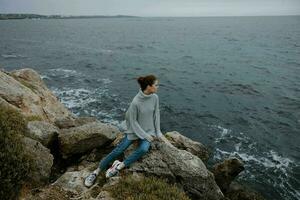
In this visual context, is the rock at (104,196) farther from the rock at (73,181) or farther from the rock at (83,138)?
the rock at (83,138)

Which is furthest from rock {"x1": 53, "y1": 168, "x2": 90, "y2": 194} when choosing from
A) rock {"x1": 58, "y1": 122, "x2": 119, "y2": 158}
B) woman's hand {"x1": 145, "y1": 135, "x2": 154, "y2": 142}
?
woman's hand {"x1": 145, "y1": 135, "x2": 154, "y2": 142}

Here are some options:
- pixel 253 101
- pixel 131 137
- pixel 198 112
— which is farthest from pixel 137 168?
pixel 253 101

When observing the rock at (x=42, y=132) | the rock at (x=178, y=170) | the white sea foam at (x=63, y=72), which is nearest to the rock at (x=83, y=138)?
the rock at (x=42, y=132)

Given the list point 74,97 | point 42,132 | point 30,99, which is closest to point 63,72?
point 74,97

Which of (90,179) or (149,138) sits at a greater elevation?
(149,138)

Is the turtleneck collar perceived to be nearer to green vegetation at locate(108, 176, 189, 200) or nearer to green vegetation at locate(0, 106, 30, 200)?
green vegetation at locate(108, 176, 189, 200)

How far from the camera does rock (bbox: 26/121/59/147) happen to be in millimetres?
11427

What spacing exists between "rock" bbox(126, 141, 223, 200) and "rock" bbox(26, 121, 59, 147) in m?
3.92

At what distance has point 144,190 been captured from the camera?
879 cm

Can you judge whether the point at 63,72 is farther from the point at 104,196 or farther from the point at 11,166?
the point at 11,166

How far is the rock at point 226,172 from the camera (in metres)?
14.9

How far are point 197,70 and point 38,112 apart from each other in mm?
35861

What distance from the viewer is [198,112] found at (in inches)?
1153

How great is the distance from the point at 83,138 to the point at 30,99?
6206 millimetres
